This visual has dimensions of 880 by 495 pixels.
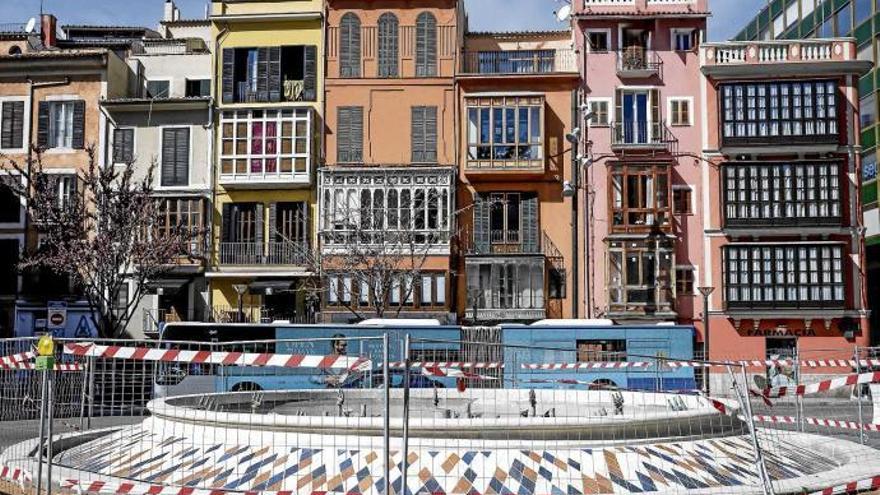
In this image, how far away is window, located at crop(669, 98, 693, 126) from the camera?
4022cm

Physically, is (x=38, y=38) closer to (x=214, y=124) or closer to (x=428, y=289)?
(x=214, y=124)

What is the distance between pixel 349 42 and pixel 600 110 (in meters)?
11.5

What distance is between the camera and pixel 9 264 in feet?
135

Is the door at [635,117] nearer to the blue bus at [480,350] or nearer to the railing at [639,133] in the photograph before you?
the railing at [639,133]

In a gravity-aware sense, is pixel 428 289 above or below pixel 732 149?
below

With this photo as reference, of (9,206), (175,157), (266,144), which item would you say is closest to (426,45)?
(266,144)

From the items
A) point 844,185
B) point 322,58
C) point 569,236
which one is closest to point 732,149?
point 844,185

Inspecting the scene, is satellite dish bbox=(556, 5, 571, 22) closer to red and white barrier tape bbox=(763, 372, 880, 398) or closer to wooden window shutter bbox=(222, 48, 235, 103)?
wooden window shutter bbox=(222, 48, 235, 103)

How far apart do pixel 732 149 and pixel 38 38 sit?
3330 cm

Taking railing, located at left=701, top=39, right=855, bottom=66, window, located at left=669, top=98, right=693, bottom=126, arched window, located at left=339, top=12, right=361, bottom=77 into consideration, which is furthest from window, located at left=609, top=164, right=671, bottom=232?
arched window, located at left=339, top=12, right=361, bottom=77

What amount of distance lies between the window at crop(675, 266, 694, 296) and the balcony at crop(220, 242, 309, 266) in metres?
15.7

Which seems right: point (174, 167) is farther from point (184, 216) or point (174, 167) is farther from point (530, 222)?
point (530, 222)

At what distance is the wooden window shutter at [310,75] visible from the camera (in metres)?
41.5

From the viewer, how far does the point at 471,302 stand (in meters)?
39.3
